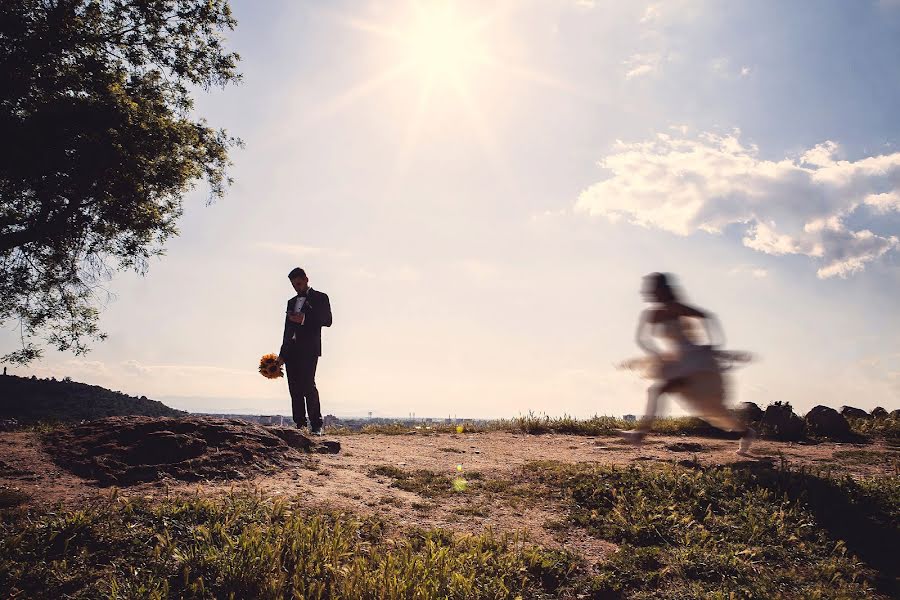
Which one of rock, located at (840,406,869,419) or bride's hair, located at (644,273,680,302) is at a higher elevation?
bride's hair, located at (644,273,680,302)

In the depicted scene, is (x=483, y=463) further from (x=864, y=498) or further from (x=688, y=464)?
(x=864, y=498)

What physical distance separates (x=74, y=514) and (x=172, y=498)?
0.99m

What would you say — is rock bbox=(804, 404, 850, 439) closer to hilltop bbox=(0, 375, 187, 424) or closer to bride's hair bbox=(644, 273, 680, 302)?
bride's hair bbox=(644, 273, 680, 302)

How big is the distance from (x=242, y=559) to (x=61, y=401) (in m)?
28.4

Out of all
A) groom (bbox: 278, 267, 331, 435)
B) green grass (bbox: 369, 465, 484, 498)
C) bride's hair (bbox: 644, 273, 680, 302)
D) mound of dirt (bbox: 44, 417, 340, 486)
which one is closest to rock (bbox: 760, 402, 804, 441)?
bride's hair (bbox: 644, 273, 680, 302)

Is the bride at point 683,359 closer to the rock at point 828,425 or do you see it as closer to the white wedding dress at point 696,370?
the white wedding dress at point 696,370

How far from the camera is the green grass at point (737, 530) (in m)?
4.63

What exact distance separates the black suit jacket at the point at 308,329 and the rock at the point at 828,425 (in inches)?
420

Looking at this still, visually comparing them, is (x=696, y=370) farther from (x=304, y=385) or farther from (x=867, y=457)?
(x=304, y=385)

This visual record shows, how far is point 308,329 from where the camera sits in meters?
10.8

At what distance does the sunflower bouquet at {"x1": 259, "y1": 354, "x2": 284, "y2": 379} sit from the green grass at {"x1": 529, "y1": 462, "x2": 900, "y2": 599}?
570 centimetres

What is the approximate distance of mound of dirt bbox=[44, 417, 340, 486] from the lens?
6215mm

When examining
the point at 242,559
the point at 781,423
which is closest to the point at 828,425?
the point at 781,423

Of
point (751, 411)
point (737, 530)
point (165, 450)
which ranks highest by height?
point (751, 411)
